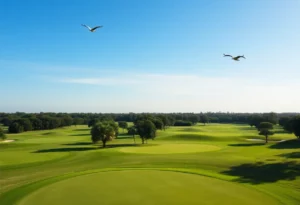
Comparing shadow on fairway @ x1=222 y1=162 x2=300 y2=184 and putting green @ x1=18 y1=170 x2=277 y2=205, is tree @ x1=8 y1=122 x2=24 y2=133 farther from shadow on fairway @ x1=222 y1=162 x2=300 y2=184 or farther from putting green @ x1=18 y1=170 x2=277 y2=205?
shadow on fairway @ x1=222 y1=162 x2=300 y2=184

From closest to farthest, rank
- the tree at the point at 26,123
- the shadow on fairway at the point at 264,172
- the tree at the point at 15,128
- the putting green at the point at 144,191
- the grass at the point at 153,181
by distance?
the putting green at the point at 144,191
the grass at the point at 153,181
the shadow on fairway at the point at 264,172
the tree at the point at 15,128
the tree at the point at 26,123

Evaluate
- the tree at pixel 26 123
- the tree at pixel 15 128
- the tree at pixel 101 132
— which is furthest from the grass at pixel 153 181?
the tree at pixel 26 123

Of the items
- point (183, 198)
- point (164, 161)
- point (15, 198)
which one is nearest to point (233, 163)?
point (164, 161)

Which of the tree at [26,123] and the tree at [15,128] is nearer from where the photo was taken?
the tree at [15,128]

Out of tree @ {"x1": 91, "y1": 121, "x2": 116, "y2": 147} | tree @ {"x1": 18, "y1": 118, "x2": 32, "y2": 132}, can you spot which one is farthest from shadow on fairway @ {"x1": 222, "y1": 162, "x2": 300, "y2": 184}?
tree @ {"x1": 18, "y1": 118, "x2": 32, "y2": 132}

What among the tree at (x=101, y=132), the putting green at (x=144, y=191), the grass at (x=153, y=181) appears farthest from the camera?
the tree at (x=101, y=132)

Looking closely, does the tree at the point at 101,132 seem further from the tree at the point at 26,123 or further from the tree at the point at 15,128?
the tree at the point at 26,123

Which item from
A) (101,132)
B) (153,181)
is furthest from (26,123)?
(153,181)
